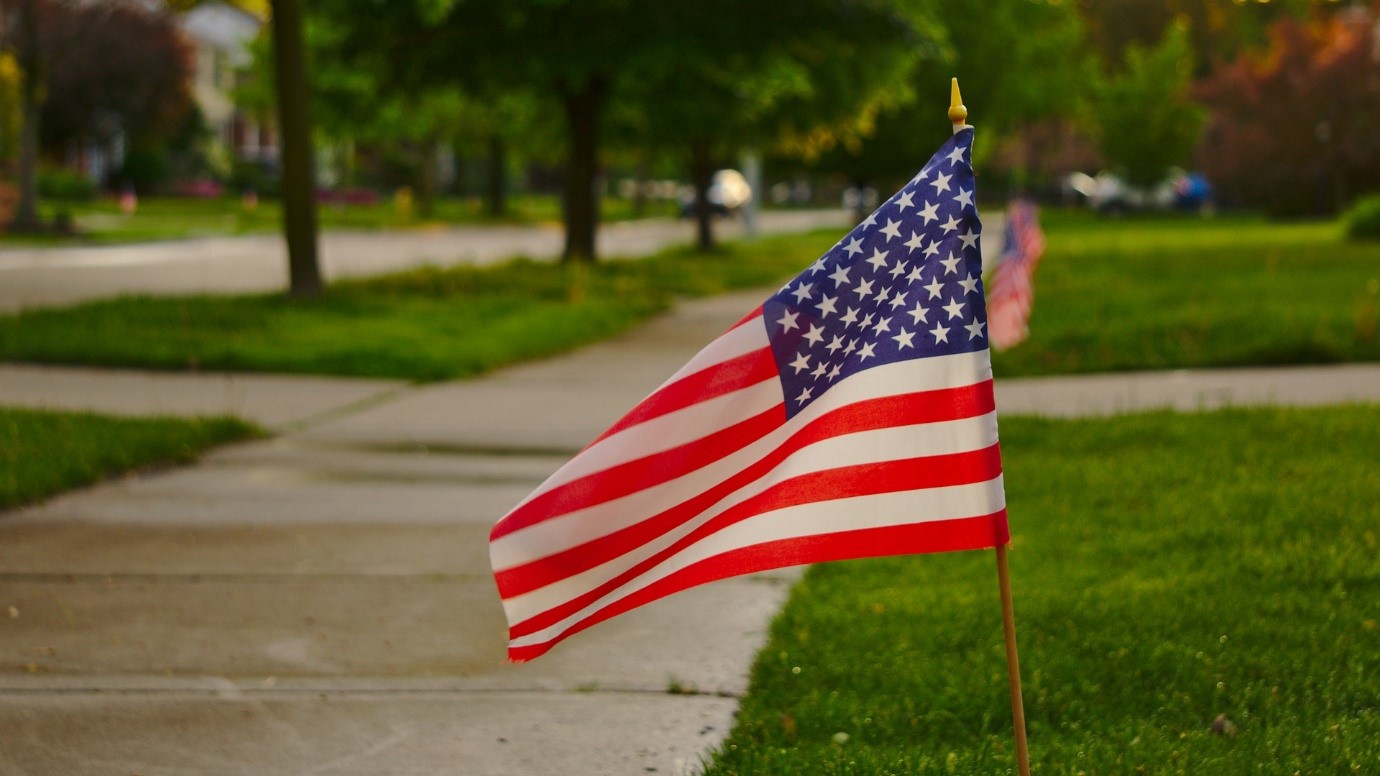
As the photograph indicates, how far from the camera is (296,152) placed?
1658 centimetres

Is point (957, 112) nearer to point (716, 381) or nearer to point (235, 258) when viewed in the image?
point (716, 381)

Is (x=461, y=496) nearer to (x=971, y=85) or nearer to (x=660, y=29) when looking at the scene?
(x=660, y=29)

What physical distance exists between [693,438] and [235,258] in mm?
25913

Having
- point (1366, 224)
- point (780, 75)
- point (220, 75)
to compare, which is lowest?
point (1366, 224)

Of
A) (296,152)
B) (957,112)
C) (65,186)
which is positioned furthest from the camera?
(65,186)

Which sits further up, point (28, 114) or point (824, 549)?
point (28, 114)

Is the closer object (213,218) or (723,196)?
(213,218)

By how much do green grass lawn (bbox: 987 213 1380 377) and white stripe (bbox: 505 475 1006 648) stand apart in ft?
29.5

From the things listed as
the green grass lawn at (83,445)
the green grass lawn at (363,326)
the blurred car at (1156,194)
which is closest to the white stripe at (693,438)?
the green grass lawn at (83,445)

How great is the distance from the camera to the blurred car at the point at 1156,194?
57.3 m

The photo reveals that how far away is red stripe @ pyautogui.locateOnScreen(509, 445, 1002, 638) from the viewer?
12.6 ft

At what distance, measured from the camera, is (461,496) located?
826 centimetres

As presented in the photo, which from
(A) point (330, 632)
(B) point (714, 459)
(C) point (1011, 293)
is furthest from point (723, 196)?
(B) point (714, 459)

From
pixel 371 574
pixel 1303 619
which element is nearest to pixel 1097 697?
pixel 1303 619
